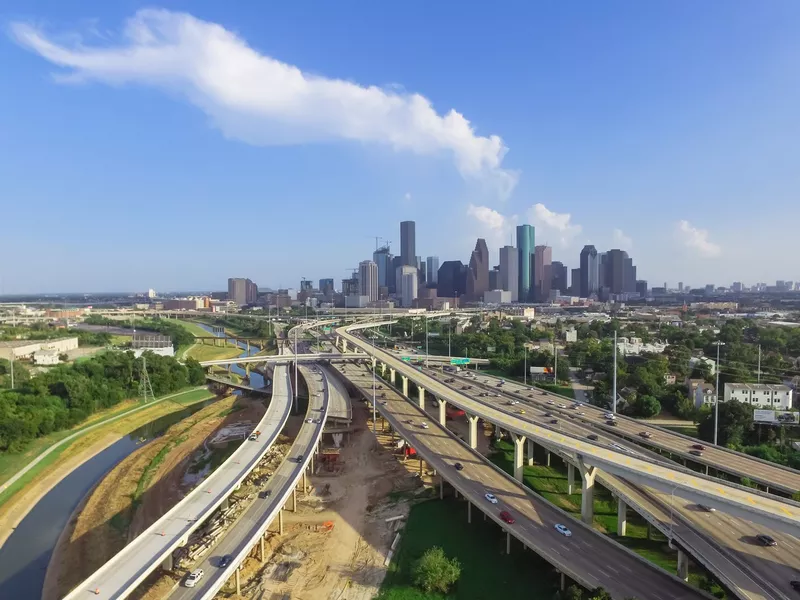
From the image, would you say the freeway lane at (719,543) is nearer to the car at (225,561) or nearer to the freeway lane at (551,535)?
the freeway lane at (551,535)

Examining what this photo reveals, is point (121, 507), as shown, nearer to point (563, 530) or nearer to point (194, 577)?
point (194, 577)

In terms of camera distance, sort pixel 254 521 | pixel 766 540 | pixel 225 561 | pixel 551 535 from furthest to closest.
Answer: pixel 254 521 < pixel 551 535 < pixel 225 561 < pixel 766 540

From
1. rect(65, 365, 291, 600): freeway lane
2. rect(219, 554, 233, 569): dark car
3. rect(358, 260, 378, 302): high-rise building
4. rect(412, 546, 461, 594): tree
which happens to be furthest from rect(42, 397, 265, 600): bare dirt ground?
rect(358, 260, 378, 302): high-rise building

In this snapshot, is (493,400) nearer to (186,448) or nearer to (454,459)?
(454,459)

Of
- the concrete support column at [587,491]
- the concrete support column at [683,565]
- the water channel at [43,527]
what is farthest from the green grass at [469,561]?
the water channel at [43,527]

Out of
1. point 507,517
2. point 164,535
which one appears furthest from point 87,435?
point 507,517

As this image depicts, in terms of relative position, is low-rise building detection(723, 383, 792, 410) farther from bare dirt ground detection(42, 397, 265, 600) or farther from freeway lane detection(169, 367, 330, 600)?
bare dirt ground detection(42, 397, 265, 600)

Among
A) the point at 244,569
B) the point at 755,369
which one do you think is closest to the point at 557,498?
the point at 244,569
